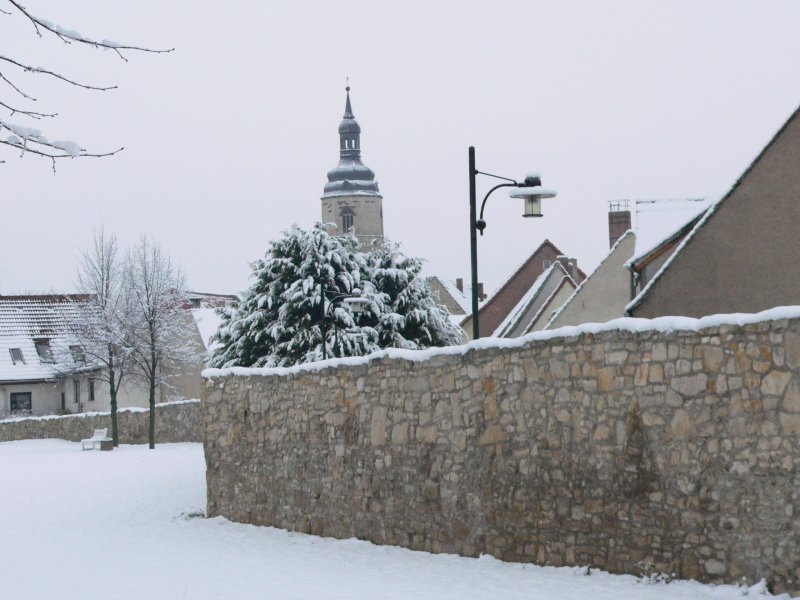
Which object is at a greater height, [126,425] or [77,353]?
[77,353]

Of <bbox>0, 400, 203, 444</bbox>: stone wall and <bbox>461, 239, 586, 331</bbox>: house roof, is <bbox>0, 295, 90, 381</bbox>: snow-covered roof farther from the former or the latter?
<bbox>461, 239, 586, 331</bbox>: house roof

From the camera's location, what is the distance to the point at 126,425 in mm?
48031

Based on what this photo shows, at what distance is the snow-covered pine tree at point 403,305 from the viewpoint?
33.6 metres

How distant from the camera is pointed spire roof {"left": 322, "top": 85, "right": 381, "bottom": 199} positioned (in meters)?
134

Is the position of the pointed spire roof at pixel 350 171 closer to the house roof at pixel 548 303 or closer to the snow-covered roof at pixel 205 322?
the snow-covered roof at pixel 205 322

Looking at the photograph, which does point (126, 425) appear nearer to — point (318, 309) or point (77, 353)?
point (77, 353)

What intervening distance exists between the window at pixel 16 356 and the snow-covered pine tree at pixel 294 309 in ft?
125

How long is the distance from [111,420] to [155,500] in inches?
996

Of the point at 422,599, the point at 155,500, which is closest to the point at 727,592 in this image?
the point at 422,599

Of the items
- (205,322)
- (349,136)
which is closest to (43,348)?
(205,322)

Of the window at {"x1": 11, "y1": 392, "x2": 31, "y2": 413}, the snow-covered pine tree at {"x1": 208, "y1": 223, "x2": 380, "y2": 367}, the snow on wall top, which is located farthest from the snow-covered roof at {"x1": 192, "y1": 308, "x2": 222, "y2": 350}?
the snow on wall top

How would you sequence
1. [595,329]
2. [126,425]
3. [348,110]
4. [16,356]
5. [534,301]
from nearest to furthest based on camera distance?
[595,329] < [126,425] < [534,301] < [16,356] < [348,110]

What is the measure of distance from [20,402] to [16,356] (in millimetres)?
2475

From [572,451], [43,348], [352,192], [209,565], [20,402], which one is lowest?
[209,565]
